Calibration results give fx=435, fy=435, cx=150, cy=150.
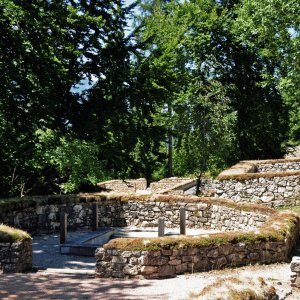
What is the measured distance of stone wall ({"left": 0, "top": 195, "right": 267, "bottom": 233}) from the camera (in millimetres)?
14867

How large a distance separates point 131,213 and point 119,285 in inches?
344

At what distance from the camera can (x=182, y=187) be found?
2684cm

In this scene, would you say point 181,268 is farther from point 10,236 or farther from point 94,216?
point 94,216

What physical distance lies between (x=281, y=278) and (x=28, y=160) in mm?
11322

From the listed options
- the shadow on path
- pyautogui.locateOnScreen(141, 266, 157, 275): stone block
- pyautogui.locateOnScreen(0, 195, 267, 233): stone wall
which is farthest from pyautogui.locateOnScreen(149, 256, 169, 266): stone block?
pyautogui.locateOnScreen(0, 195, 267, 233): stone wall

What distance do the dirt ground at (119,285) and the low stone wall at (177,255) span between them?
0.28 meters

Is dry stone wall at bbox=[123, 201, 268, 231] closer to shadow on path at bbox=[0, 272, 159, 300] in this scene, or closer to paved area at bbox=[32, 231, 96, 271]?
paved area at bbox=[32, 231, 96, 271]

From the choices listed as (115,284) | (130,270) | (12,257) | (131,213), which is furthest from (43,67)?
(115,284)

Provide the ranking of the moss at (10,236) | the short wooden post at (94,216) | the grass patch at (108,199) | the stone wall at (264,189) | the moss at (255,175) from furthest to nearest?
the moss at (255,175) → the stone wall at (264,189) → the short wooden post at (94,216) → the grass patch at (108,199) → the moss at (10,236)

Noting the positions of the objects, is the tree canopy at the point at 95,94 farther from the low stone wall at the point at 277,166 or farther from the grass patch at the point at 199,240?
the grass patch at the point at 199,240

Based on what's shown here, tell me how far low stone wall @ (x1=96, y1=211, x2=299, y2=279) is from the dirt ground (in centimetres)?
28

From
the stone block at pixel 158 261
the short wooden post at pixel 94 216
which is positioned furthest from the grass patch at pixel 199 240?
the short wooden post at pixel 94 216

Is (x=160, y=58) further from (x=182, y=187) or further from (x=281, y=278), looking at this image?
(x=281, y=278)

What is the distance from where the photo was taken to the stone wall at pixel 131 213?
14867 mm
